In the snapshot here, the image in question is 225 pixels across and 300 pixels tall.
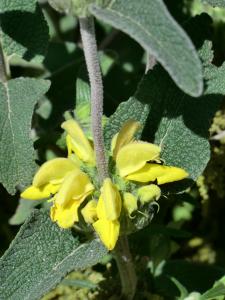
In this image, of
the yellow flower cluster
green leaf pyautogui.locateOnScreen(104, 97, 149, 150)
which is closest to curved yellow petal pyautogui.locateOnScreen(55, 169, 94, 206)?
the yellow flower cluster

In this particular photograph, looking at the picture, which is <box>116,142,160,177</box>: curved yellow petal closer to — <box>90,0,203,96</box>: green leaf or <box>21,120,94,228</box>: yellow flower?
<box>21,120,94,228</box>: yellow flower

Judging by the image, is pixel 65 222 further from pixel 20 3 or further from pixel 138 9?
pixel 20 3

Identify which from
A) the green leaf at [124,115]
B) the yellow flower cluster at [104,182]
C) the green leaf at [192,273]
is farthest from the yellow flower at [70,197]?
the green leaf at [192,273]

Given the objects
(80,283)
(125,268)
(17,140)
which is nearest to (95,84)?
(17,140)

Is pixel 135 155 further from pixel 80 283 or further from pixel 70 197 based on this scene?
pixel 80 283

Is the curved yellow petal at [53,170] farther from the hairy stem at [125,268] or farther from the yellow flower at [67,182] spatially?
the hairy stem at [125,268]
